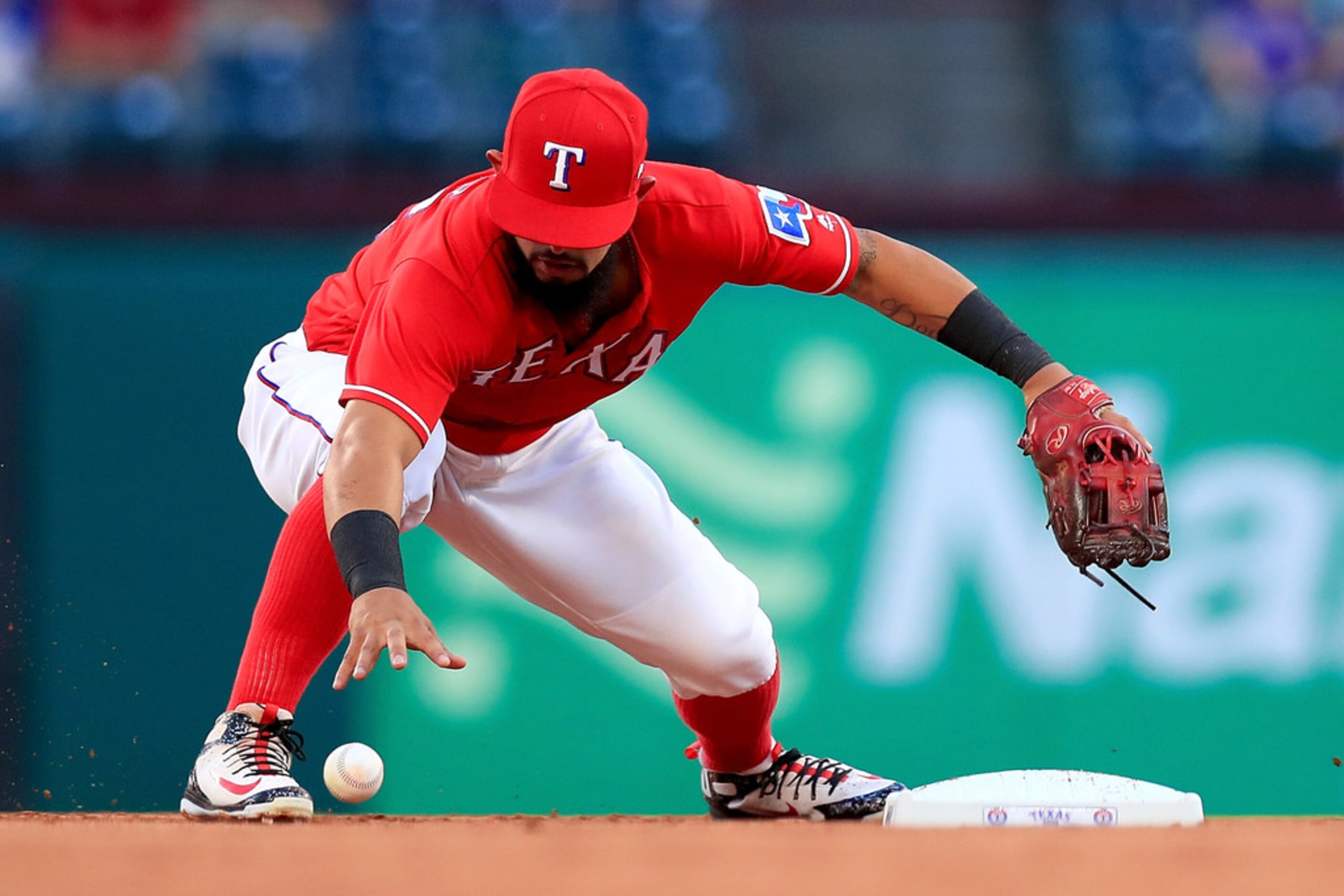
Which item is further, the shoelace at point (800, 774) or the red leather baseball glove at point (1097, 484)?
the shoelace at point (800, 774)

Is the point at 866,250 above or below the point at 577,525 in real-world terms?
above

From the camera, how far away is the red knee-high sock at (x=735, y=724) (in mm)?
3914

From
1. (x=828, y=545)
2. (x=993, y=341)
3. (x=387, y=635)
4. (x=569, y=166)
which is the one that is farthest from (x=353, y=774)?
(x=828, y=545)

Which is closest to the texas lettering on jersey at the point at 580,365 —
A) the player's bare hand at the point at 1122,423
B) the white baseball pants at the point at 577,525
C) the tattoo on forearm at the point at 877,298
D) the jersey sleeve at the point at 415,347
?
the jersey sleeve at the point at 415,347

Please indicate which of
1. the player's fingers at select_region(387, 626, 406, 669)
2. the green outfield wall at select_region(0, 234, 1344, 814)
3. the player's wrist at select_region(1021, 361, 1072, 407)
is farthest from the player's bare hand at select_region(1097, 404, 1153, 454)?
the green outfield wall at select_region(0, 234, 1344, 814)

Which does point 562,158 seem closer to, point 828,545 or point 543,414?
point 543,414

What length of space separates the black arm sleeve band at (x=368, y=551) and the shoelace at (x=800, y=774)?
4.75 feet

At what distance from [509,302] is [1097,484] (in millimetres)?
1147

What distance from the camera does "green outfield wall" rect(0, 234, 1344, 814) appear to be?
5.89 metres

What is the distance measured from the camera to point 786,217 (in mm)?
3500

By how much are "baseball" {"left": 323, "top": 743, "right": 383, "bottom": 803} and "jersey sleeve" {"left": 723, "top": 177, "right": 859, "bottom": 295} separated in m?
1.19

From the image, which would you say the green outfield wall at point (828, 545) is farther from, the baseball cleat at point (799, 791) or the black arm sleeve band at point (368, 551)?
the black arm sleeve band at point (368, 551)

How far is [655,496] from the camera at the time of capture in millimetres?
3787

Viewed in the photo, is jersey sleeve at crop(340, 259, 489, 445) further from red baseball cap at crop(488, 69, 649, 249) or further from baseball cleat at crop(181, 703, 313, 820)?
baseball cleat at crop(181, 703, 313, 820)
